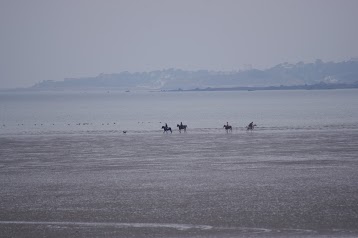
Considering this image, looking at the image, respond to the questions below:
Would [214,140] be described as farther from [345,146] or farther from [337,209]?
[337,209]

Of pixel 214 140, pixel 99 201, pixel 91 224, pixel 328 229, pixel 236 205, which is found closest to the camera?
pixel 328 229

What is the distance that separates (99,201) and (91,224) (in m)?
3.86

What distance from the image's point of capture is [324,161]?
33.7m

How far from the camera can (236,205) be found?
21.6m

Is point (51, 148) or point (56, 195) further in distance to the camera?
point (51, 148)

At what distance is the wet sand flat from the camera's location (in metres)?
18.5

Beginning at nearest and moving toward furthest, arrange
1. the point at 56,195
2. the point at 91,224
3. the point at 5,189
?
the point at 91,224, the point at 56,195, the point at 5,189

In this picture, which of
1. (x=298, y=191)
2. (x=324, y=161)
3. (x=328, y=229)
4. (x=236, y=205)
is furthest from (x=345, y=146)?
(x=328, y=229)

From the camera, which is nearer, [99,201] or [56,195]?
[99,201]

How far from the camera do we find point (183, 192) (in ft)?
80.6

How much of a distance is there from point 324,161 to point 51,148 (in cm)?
2058

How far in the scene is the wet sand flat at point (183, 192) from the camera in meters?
18.5

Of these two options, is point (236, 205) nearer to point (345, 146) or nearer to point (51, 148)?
point (345, 146)

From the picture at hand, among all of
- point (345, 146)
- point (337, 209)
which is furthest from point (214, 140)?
point (337, 209)
